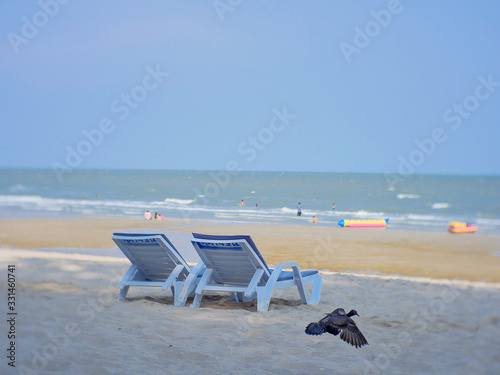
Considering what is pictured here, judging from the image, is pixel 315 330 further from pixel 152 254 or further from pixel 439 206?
pixel 439 206

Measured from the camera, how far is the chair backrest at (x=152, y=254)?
18.9 ft

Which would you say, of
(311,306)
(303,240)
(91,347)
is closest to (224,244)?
(311,306)

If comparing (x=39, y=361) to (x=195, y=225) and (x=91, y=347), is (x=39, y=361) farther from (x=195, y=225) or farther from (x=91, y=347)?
(x=195, y=225)

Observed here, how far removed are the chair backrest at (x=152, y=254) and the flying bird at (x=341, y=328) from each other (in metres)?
2.04

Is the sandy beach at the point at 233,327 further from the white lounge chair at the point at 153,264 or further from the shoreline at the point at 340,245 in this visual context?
the shoreline at the point at 340,245

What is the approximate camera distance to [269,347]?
168 inches

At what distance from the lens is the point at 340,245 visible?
48.2 feet

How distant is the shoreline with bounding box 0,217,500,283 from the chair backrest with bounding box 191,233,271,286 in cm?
450

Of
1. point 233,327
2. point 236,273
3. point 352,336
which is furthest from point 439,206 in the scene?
point 352,336

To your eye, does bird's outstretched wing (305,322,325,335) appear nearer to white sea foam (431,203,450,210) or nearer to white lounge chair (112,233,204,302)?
white lounge chair (112,233,204,302)

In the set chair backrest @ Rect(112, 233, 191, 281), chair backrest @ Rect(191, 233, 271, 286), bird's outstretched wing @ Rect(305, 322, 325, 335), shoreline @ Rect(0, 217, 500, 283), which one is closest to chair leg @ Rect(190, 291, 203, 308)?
chair backrest @ Rect(191, 233, 271, 286)

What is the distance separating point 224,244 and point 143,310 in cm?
114

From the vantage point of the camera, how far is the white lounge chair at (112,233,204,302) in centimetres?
577

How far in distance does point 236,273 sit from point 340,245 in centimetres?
936
